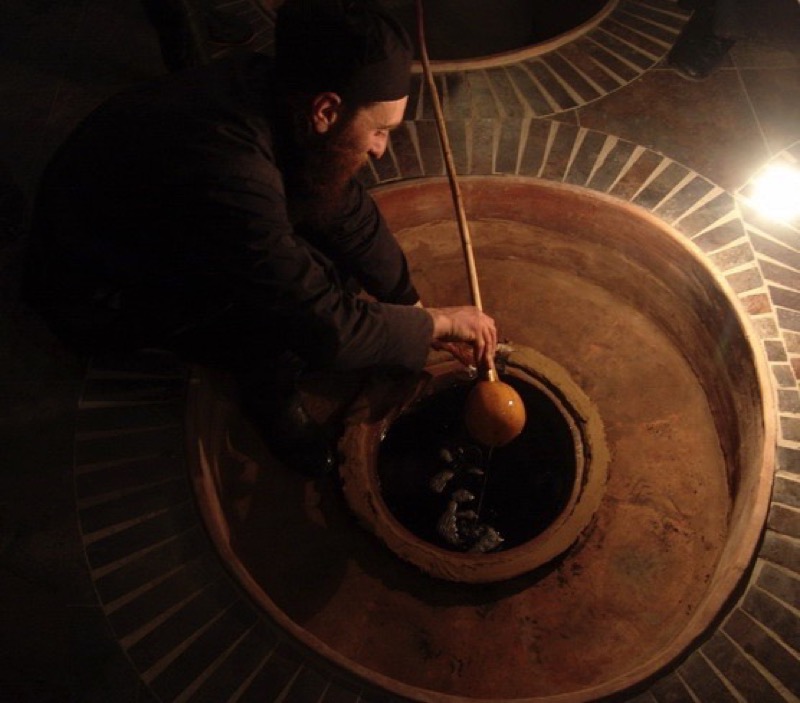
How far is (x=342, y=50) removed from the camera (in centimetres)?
185

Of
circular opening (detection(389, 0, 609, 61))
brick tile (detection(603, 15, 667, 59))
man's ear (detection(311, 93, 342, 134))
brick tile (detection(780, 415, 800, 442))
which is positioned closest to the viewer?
man's ear (detection(311, 93, 342, 134))

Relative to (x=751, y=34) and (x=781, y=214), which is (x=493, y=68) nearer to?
(x=751, y=34)

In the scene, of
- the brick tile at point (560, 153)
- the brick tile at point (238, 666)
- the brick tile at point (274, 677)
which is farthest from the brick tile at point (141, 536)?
the brick tile at point (560, 153)

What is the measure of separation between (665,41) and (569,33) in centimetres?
57

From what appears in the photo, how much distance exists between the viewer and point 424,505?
10.7 ft

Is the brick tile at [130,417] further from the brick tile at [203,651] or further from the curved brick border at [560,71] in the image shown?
the curved brick border at [560,71]

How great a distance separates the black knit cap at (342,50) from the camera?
5.98 ft

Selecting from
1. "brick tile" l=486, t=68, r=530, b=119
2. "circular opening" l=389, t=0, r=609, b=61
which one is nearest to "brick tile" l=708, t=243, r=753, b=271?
"brick tile" l=486, t=68, r=530, b=119

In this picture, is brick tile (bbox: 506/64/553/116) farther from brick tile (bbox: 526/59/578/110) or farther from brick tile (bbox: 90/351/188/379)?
brick tile (bbox: 90/351/188/379)

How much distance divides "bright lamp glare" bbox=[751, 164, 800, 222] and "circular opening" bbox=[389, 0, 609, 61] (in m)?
2.40

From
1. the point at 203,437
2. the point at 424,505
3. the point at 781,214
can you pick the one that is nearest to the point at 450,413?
the point at 424,505

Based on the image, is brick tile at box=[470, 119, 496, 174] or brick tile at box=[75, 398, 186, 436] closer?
brick tile at box=[75, 398, 186, 436]

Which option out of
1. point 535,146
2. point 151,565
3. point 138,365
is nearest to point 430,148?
point 535,146

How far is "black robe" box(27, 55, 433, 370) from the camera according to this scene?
1902mm
